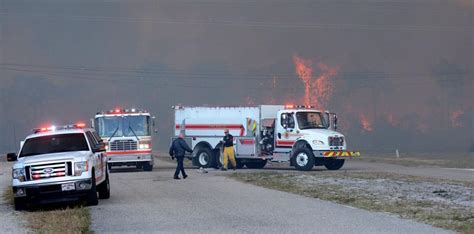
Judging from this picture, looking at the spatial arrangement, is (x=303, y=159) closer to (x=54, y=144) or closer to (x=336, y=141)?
(x=336, y=141)

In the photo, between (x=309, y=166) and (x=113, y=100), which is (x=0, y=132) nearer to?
Result: (x=113, y=100)

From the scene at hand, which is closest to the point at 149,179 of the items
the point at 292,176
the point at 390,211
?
the point at 292,176

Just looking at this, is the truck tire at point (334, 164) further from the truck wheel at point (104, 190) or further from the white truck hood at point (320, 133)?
the truck wheel at point (104, 190)

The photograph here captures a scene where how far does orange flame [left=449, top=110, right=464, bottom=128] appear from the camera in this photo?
76.4 metres

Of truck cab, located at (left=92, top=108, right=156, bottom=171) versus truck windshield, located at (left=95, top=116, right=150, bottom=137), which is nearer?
truck cab, located at (left=92, top=108, right=156, bottom=171)

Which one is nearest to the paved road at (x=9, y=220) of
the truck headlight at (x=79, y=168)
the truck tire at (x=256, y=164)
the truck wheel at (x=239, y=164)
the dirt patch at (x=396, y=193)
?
the truck headlight at (x=79, y=168)

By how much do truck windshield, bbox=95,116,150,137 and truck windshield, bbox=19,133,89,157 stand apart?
13.8 meters

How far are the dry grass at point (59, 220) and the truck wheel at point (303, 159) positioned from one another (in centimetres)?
1514

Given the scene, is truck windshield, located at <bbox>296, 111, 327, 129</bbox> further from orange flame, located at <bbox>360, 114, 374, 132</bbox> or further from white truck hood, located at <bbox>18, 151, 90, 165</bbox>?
orange flame, located at <bbox>360, 114, 374, 132</bbox>

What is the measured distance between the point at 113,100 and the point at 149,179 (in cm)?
5687

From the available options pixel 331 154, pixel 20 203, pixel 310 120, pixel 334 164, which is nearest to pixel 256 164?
pixel 334 164

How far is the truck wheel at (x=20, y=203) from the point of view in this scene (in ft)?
51.7

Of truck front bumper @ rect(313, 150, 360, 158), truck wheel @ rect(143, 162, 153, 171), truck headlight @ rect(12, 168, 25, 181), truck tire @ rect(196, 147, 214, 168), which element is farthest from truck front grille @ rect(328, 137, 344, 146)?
truck headlight @ rect(12, 168, 25, 181)

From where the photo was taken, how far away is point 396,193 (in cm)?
1789
